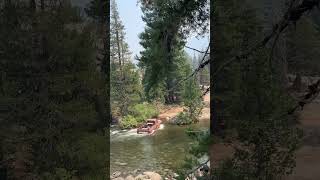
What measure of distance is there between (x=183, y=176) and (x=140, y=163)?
2.71ft

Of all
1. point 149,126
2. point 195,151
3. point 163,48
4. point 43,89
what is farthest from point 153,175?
point 163,48

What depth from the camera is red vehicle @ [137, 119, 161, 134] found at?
22.6 feet

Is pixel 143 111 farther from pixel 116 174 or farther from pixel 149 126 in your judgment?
pixel 116 174

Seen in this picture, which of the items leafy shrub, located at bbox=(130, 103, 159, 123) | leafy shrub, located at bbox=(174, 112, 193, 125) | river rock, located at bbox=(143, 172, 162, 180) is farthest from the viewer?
river rock, located at bbox=(143, 172, 162, 180)

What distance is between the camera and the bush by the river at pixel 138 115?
22.0 feet

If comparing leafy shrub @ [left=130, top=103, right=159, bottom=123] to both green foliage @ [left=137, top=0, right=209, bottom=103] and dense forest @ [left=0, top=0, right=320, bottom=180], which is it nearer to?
dense forest @ [left=0, top=0, right=320, bottom=180]

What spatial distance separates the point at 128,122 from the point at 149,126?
0.32 metres

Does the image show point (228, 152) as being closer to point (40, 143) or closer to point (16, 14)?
point (40, 143)

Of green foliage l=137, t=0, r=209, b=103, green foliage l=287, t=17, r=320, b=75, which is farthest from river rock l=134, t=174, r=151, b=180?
green foliage l=287, t=17, r=320, b=75

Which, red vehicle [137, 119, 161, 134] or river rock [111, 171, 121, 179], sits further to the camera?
river rock [111, 171, 121, 179]

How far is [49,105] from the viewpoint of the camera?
6410 millimetres

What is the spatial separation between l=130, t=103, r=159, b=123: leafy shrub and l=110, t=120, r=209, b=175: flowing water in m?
0.21

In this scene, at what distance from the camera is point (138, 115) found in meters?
7.03

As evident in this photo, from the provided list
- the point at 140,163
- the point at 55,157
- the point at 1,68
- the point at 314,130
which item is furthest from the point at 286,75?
the point at 1,68
